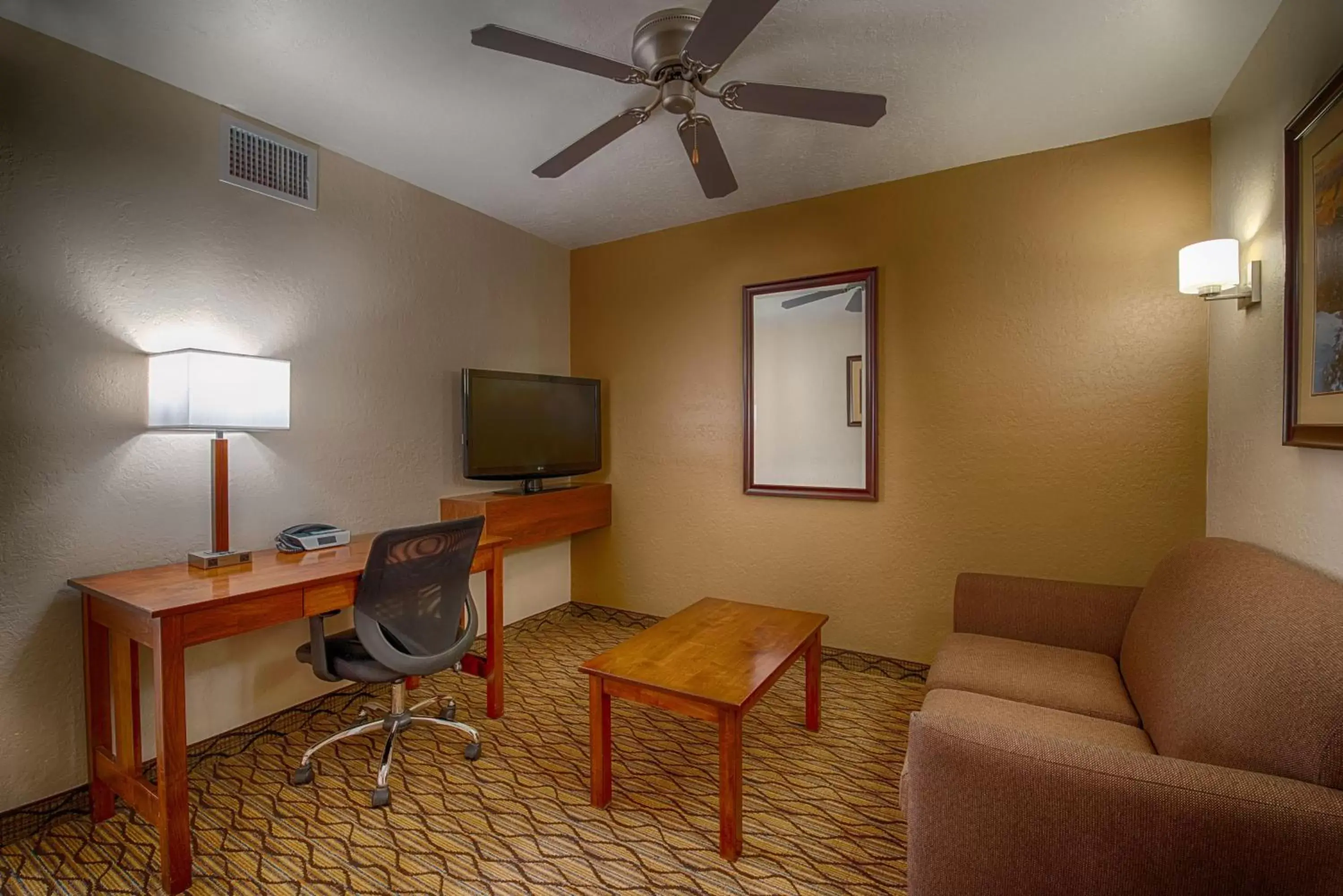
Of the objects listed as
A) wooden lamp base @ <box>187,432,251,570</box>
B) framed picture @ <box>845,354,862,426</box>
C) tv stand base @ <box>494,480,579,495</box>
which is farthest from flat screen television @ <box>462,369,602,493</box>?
framed picture @ <box>845,354,862,426</box>

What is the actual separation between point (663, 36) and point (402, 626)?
219cm

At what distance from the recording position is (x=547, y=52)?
1.65 m

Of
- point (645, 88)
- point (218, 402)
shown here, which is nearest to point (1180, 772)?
point (645, 88)

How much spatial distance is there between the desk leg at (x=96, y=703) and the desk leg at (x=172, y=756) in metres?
0.50

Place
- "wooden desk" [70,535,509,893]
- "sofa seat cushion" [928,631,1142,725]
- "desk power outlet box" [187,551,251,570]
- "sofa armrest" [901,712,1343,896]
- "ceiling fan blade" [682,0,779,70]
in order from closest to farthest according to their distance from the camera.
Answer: "sofa armrest" [901,712,1343,896] < "ceiling fan blade" [682,0,779,70] < "wooden desk" [70,535,509,893] < "sofa seat cushion" [928,631,1142,725] < "desk power outlet box" [187,551,251,570]

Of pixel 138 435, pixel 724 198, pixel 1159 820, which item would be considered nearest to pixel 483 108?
pixel 724 198

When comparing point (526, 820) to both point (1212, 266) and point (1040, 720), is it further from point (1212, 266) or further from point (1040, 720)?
point (1212, 266)

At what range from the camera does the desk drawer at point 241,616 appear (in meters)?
1.74

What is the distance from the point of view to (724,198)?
334 cm

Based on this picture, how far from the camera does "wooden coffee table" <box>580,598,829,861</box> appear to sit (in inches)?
68.7

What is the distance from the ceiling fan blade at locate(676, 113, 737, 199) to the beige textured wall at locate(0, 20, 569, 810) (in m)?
1.67

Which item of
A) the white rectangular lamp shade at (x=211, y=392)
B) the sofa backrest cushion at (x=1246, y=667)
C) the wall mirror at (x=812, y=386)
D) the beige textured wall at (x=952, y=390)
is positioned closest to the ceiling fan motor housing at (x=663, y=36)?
the beige textured wall at (x=952, y=390)

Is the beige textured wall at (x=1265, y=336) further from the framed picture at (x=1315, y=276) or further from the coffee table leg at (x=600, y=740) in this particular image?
the coffee table leg at (x=600, y=740)

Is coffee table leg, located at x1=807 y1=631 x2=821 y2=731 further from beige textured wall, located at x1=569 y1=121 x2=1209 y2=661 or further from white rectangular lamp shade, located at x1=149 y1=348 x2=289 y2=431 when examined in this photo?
white rectangular lamp shade, located at x1=149 y1=348 x2=289 y2=431
